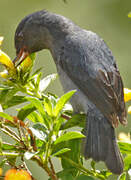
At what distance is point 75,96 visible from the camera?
9.37 ft

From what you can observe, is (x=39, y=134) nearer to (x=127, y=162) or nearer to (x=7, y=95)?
(x=7, y=95)

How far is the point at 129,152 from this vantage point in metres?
2.08

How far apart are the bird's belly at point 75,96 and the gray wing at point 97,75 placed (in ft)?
0.17

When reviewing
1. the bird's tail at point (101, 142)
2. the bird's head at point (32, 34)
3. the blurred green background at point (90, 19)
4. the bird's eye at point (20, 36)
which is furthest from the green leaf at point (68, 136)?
the blurred green background at point (90, 19)

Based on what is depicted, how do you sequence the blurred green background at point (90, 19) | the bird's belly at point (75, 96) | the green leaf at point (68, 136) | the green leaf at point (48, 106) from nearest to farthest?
1. the green leaf at point (68, 136)
2. the green leaf at point (48, 106)
3. the bird's belly at point (75, 96)
4. the blurred green background at point (90, 19)

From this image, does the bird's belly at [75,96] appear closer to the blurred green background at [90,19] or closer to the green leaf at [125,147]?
the green leaf at [125,147]

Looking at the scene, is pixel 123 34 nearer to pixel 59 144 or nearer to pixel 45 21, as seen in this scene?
pixel 45 21

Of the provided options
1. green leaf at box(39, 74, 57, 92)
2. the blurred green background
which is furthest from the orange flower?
the blurred green background

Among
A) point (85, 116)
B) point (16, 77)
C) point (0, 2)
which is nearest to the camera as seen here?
point (16, 77)

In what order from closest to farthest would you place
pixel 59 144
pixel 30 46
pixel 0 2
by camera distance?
pixel 59 144 → pixel 30 46 → pixel 0 2

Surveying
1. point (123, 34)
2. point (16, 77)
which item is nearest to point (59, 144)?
point (16, 77)

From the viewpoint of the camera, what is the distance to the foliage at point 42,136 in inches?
73.5

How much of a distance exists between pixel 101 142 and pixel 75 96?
0.47 metres

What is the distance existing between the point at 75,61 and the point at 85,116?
414 mm
